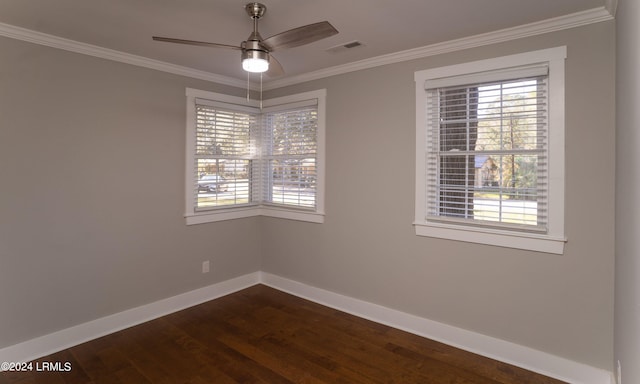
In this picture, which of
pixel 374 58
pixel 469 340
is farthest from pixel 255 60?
pixel 469 340

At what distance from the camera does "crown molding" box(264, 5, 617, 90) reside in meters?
2.26

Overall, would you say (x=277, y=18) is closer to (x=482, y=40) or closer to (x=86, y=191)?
(x=482, y=40)

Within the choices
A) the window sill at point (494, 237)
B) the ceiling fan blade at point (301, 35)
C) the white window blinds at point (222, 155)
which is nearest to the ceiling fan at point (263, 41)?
the ceiling fan blade at point (301, 35)

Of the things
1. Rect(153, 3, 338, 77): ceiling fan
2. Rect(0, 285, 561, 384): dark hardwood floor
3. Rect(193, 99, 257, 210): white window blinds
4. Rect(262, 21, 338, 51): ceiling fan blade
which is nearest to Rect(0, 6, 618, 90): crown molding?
Rect(193, 99, 257, 210): white window blinds

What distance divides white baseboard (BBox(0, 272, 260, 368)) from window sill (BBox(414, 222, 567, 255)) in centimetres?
246

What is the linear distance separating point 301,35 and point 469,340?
271 centimetres

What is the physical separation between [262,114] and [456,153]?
258cm

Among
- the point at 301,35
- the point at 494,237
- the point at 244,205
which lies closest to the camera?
the point at 301,35

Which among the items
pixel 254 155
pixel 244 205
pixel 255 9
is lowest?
pixel 244 205

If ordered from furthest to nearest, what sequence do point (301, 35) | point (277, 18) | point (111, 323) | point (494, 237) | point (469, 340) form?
point (111, 323)
point (469, 340)
point (494, 237)
point (277, 18)
point (301, 35)

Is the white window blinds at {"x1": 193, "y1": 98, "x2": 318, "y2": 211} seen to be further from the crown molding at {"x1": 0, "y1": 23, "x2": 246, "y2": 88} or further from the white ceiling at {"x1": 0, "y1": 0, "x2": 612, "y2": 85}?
the white ceiling at {"x1": 0, "y1": 0, "x2": 612, "y2": 85}

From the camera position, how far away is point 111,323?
3094 mm

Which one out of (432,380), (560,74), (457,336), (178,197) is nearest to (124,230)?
(178,197)

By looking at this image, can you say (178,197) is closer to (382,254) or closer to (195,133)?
(195,133)
